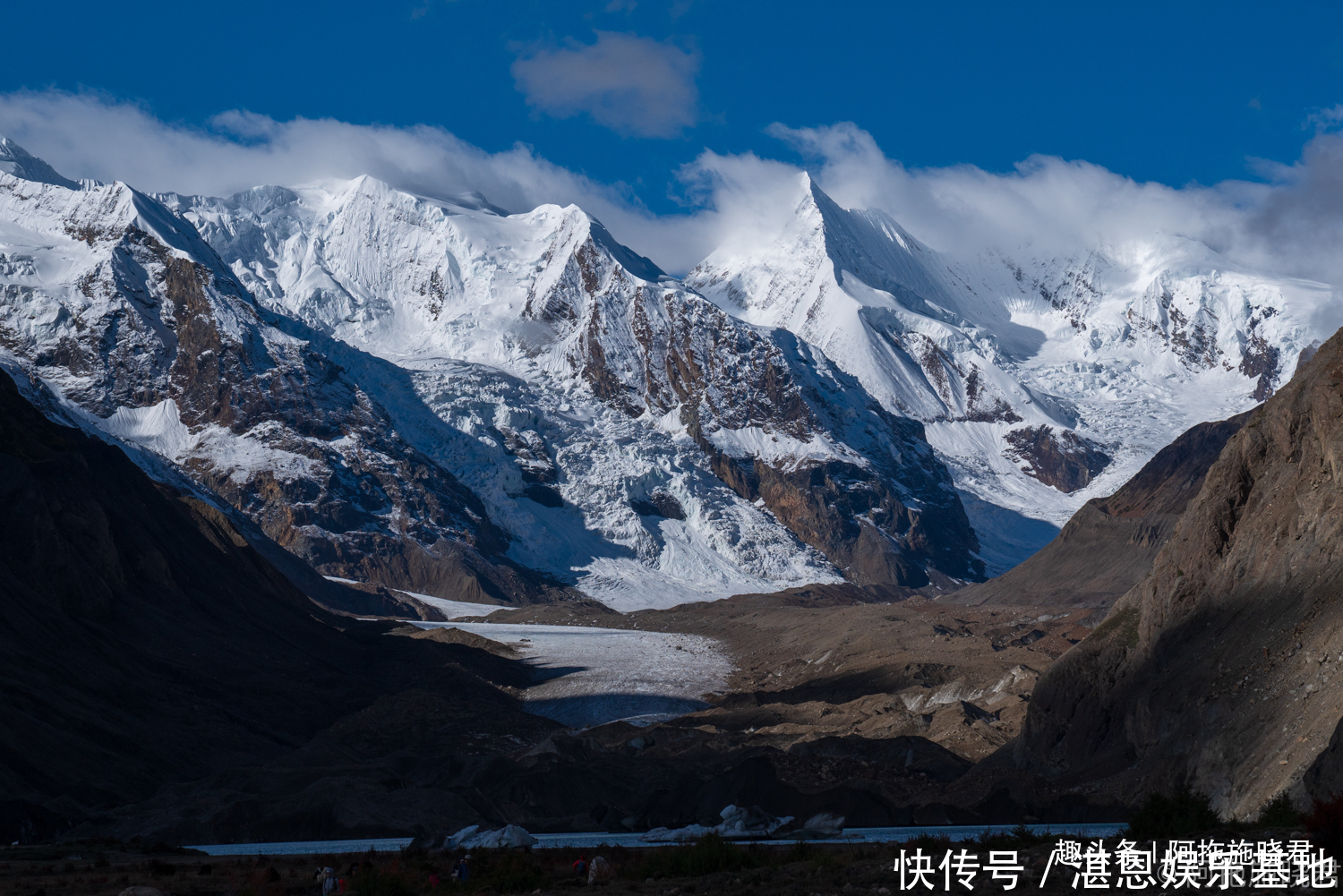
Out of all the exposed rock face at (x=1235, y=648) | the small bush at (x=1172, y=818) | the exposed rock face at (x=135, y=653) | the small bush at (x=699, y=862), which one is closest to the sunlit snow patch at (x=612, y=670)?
the exposed rock face at (x=135, y=653)

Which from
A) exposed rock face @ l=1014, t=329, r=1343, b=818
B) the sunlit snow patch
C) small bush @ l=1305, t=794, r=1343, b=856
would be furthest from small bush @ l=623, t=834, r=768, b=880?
the sunlit snow patch

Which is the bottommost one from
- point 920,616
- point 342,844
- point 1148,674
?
point 342,844

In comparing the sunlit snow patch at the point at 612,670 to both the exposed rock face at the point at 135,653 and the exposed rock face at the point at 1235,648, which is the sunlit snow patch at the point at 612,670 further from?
the exposed rock face at the point at 1235,648

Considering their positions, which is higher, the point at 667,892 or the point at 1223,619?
the point at 1223,619

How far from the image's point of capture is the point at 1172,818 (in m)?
25.4

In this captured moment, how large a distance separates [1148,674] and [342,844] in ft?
98.0

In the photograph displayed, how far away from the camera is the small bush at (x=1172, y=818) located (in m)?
24.9

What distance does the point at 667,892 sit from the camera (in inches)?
944

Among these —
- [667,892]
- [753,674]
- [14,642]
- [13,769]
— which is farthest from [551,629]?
[667,892]

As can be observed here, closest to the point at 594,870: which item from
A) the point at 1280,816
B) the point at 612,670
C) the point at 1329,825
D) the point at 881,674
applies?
the point at 1280,816

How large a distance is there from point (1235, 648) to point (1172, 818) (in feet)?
68.7

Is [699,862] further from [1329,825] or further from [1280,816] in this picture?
[1329,825]

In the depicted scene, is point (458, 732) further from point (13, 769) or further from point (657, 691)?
point (657, 691)

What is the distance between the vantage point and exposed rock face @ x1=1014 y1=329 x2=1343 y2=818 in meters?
37.5
